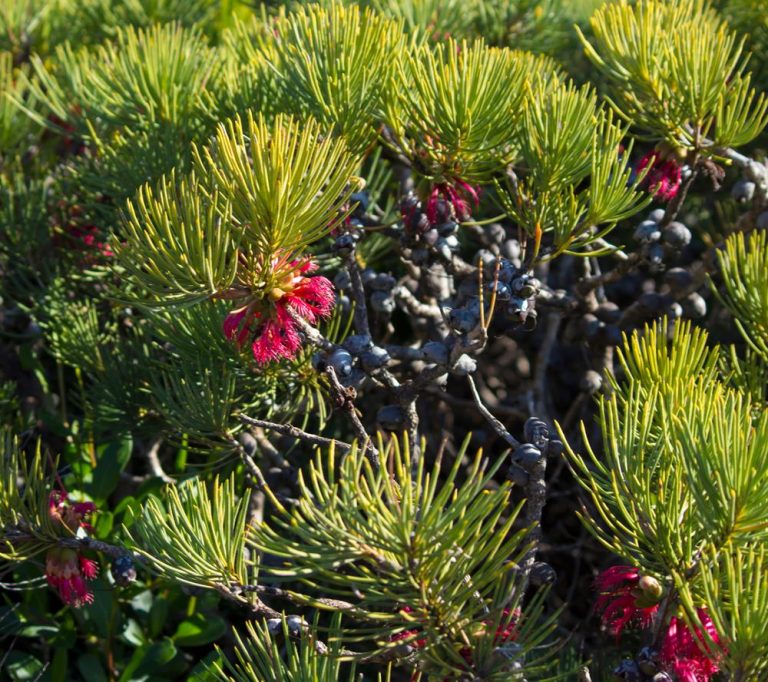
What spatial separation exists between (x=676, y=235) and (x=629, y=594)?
0.39m

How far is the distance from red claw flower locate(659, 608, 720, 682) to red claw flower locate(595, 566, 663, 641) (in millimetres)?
23

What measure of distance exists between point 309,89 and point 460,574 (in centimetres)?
47

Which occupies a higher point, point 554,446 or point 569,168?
point 569,168

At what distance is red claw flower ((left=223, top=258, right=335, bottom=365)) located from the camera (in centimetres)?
72

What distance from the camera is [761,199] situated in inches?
39.5

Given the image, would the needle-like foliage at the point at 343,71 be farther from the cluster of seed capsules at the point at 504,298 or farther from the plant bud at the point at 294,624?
the plant bud at the point at 294,624

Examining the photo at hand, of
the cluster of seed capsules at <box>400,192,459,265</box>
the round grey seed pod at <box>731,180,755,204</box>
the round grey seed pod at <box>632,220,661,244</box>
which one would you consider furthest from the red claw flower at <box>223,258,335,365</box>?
the round grey seed pod at <box>731,180,755,204</box>

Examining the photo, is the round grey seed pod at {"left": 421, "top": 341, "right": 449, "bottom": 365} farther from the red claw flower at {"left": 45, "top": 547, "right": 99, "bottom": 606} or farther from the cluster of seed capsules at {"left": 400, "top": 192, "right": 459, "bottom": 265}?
the red claw flower at {"left": 45, "top": 547, "right": 99, "bottom": 606}

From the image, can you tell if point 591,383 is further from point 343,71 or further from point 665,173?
point 343,71

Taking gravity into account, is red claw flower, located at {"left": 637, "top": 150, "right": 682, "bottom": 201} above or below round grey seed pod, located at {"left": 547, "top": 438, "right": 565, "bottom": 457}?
above

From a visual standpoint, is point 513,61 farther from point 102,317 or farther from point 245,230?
point 102,317

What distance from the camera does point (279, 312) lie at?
729 millimetres

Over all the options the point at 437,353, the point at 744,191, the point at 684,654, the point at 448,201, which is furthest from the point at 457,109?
the point at 684,654

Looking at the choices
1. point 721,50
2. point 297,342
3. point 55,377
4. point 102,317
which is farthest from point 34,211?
point 721,50
